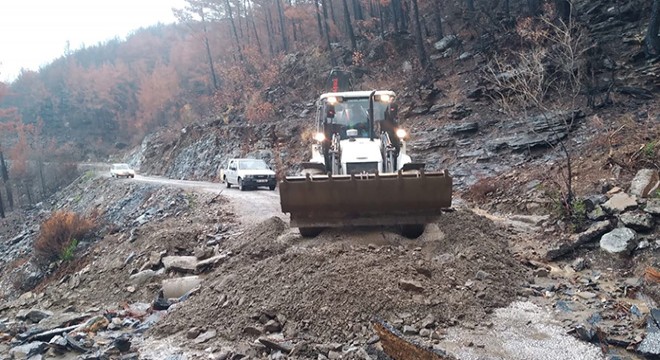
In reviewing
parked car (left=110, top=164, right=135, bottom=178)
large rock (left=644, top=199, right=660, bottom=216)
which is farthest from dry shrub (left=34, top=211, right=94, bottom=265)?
parked car (left=110, top=164, right=135, bottom=178)

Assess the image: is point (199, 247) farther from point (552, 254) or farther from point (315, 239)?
point (552, 254)

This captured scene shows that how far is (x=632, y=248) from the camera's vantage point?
261 inches

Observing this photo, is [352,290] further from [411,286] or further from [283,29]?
[283,29]

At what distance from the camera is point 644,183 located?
788cm

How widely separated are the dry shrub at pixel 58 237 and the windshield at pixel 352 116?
9341 mm

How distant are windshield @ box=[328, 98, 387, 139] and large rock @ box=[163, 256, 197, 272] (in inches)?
163

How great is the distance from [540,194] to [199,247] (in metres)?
7.90

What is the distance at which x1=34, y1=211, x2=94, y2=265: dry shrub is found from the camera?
542 inches

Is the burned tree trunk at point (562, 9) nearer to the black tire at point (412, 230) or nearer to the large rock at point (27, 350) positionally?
the black tire at point (412, 230)

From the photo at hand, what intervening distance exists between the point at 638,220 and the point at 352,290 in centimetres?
477

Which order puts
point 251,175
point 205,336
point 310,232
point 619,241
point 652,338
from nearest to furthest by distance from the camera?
point 652,338
point 205,336
point 619,241
point 310,232
point 251,175

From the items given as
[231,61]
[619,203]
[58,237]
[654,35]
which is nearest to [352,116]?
[619,203]

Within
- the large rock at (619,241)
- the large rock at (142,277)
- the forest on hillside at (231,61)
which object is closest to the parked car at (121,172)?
the forest on hillside at (231,61)

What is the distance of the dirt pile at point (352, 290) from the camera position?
16.8 ft
